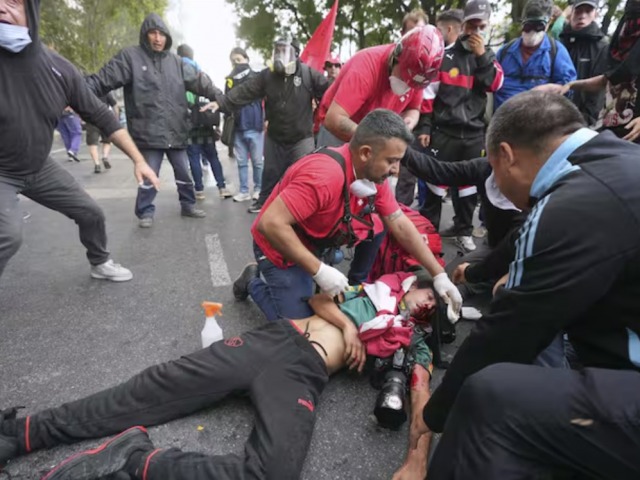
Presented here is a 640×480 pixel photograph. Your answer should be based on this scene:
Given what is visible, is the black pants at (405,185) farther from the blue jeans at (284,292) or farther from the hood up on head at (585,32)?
the blue jeans at (284,292)

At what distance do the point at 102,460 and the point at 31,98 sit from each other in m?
1.84

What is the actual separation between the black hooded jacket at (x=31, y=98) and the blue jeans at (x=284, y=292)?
1392mm

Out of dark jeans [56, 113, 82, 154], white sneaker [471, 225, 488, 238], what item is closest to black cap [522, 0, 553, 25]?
white sneaker [471, 225, 488, 238]

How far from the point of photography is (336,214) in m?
2.22

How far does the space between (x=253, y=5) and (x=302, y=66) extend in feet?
64.3

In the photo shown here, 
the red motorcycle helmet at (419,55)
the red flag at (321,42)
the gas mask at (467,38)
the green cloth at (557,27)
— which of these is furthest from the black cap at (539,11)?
the red flag at (321,42)

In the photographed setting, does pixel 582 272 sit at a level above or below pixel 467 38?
below

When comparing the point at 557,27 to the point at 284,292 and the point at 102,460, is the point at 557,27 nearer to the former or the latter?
the point at 284,292

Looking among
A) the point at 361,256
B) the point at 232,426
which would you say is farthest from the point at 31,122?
the point at 361,256

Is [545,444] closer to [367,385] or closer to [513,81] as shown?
[367,385]

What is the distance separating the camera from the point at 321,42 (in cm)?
600

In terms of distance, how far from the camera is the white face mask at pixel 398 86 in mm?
2779

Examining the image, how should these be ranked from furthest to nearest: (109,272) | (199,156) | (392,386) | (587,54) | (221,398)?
(199,156)
(587,54)
(109,272)
(392,386)
(221,398)

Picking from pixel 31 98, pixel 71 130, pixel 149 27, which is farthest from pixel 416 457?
pixel 71 130
